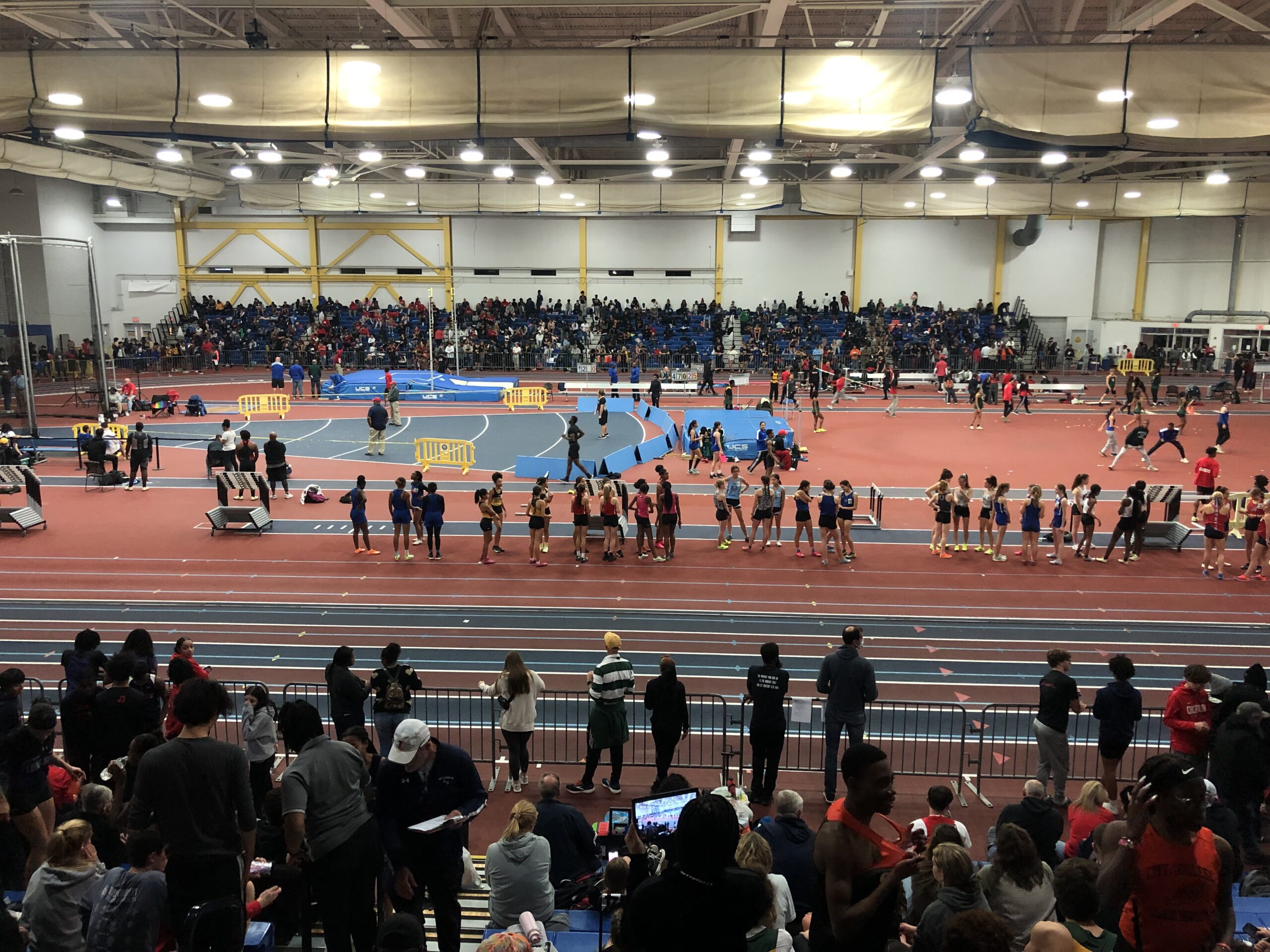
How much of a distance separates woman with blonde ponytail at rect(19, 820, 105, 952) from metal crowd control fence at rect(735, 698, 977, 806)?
6.15 m

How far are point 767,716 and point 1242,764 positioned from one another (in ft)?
13.9

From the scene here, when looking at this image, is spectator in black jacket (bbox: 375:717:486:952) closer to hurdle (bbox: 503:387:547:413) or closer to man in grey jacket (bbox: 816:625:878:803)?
man in grey jacket (bbox: 816:625:878:803)

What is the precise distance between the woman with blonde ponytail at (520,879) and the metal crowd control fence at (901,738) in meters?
3.95

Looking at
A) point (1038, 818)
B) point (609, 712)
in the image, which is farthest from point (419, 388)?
point (1038, 818)

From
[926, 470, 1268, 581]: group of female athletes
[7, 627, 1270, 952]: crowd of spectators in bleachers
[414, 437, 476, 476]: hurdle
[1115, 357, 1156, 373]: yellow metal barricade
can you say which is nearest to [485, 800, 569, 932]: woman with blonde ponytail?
[7, 627, 1270, 952]: crowd of spectators in bleachers

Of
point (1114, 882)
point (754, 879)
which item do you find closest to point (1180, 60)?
point (1114, 882)

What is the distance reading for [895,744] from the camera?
11164mm

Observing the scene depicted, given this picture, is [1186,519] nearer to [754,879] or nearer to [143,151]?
[754,879]

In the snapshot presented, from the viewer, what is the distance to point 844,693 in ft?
30.4

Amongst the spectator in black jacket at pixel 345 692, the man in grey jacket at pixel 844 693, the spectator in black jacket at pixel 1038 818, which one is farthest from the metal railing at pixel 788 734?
the spectator in black jacket at pixel 1038 818

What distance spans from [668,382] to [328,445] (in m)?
19.1

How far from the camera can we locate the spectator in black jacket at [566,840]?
679 cm

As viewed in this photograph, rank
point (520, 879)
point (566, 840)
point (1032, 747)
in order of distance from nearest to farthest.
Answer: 1. point (520, 879)
2. point (566, 840)
3. point (1032, 747)

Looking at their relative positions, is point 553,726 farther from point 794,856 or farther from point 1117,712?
point 1117,712
